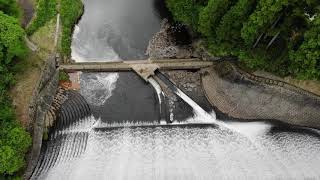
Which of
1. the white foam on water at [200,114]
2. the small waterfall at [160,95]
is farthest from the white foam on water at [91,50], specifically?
the white foam on water at [200,114]

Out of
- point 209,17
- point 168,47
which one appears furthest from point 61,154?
point 209,17

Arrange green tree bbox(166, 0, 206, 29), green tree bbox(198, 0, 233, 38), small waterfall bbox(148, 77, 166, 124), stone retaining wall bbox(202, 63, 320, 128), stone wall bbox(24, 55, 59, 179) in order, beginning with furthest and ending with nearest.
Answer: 1. green tree bbox(166, 0, 206, 29)
2. small waterfall bbox(148, 77, 166, 124)
3. stone retaining wall bbox(202, 63, 320, 128)
4. stone wall bbox(24, 55, 59, 179)
5. green tree bbox(198, 0, 233, 38)

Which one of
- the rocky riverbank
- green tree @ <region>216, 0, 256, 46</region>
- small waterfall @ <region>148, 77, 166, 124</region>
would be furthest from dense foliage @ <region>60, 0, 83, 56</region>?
green tree @ <region>216, 0, 256, 46</region>

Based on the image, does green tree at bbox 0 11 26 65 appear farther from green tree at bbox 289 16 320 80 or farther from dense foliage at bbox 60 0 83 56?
green tree at bbox 289 16 320 80

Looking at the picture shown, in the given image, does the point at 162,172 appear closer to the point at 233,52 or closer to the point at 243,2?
the point at 233,52

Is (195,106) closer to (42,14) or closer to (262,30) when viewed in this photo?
(262,30)

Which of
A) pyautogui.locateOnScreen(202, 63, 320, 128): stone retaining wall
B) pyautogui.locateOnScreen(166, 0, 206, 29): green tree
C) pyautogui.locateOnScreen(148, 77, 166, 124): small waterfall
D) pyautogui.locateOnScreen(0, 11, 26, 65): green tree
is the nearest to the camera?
pyautogui.locateOnScreen(0, 11, 26, 65): green tree

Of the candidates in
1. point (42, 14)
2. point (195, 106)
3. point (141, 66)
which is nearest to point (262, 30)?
point (195, 106)

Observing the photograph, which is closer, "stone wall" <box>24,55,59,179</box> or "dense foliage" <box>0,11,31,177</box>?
"dense foliage" <box>0,11,31,177</box>

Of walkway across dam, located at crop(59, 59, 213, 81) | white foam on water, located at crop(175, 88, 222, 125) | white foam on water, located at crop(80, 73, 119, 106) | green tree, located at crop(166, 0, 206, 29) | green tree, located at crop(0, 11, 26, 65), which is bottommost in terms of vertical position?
white foam on water, located at crop(175, 88, 222, 125)
